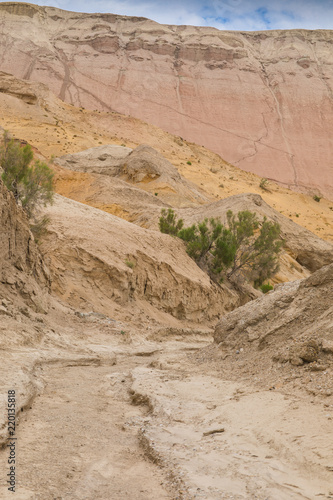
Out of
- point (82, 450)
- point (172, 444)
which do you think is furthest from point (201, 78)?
point (82, 450)

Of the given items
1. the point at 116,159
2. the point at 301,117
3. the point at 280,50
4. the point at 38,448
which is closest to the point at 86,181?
the point at 116,159

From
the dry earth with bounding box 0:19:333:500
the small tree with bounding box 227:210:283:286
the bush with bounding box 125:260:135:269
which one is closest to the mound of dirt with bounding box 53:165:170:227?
the small tree with bounding box 227:210:283:286

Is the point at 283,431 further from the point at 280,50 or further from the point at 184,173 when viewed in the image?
the point at 280,50

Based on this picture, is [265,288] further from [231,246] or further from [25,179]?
[25,179]

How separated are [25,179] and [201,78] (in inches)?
2453

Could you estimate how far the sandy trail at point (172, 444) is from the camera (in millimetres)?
3639

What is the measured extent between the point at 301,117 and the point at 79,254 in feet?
202

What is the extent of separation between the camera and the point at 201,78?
71562 mm

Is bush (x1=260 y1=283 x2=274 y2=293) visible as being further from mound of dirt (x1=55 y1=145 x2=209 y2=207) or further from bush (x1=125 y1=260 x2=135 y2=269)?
mound of dirt (x1=55 y1=145 x2=209 y2=207)

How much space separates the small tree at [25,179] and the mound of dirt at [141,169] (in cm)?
1525

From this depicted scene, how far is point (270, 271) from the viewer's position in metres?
21.8

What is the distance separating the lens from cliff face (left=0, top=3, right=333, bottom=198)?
6372 cm

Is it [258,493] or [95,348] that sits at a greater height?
[258,493]

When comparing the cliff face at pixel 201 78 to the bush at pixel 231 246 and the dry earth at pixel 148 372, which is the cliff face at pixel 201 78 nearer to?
the bush at pixel 231 246
